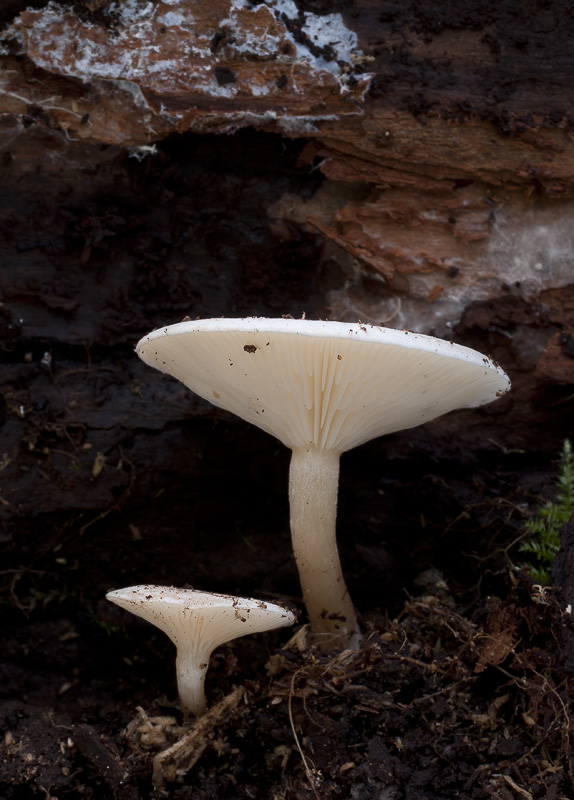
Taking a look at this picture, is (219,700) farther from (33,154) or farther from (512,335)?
(33,154)

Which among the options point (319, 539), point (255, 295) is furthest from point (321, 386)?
point (255, 295)

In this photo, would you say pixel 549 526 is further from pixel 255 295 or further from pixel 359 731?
pixel 255 295

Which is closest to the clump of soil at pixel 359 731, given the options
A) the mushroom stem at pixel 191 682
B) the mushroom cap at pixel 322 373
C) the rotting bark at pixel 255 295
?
the mushroom stem at pixel 191 682

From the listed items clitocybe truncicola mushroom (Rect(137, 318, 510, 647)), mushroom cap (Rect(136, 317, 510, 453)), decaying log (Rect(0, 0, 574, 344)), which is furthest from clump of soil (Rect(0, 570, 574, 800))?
decaying log (Rect(0, 0, 574, 344))

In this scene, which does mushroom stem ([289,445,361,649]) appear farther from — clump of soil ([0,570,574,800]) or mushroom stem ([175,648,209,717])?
mushroom stem ([175,648,209,717])

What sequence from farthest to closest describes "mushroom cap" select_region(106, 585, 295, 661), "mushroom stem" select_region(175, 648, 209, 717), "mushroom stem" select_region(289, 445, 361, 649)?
"mushroom stem" select_region(289, 445, 361, 649) < "mushroom stem" select_region(175, 648, 209, 717) < "mushroom cap" select_region(106, 585, 295, 661)

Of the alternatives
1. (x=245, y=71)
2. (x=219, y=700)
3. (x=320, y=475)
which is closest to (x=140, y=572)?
(x=219, y=700)
